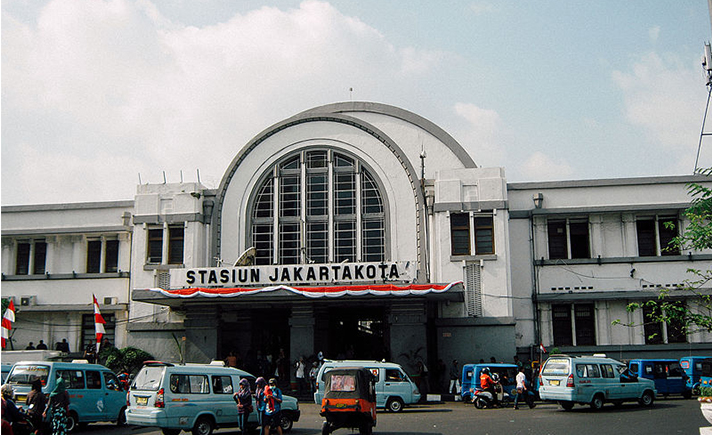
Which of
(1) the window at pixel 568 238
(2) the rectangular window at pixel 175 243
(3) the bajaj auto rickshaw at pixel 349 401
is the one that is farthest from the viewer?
(2) the rectangular window at pixel 175 243

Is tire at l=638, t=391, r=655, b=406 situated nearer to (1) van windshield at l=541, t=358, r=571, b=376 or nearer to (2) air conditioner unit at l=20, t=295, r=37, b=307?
(1) van windshield at l=541, t=358, r=571, b=376

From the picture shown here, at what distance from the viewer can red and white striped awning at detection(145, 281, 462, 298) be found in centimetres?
2767

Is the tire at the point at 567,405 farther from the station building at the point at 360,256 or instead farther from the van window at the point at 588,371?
the station building at the point at 360,256

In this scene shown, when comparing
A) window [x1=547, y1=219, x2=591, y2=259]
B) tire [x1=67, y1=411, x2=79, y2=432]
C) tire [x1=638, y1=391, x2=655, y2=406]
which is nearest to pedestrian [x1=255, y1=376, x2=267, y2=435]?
tire [x1=67, y1=411, x2=79, y2=432]

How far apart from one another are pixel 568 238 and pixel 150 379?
21248 mm

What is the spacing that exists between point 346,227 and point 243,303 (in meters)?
6.02

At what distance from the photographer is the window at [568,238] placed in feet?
107

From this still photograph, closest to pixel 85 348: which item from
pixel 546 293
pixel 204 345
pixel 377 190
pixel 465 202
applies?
pixel 204 345

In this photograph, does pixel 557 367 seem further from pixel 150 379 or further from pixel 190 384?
pixel 150 379

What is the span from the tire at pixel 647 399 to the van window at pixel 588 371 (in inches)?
86.6

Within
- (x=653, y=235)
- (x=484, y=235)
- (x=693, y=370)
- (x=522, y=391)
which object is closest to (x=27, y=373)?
(x=522, y=391)

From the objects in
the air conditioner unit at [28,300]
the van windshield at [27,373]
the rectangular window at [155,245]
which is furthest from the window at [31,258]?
the van windshield at [27,373]

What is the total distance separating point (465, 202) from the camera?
3125 cm

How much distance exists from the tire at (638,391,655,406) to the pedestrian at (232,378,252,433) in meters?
14.2
